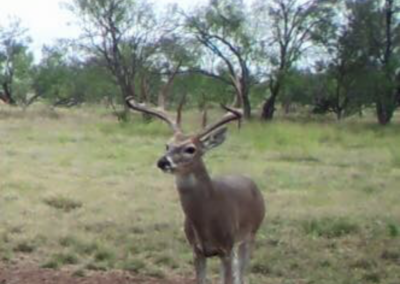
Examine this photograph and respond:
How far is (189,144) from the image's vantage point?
6.39m

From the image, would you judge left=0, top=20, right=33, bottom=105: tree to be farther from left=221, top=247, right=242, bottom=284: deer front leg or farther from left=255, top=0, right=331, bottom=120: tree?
left=221, top=247, right=242, bottom=284: deer front leg

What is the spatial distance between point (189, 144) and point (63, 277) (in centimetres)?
280

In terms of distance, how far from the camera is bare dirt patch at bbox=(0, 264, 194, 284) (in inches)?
326

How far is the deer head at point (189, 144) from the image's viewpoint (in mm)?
6263

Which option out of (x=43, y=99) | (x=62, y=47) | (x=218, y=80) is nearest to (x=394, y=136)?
(x=218, y=80)

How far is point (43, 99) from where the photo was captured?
2349 inches

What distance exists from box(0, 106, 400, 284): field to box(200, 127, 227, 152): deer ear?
2.22m

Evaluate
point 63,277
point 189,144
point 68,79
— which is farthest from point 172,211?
point 68,79

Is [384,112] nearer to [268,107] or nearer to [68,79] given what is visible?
[268,107]

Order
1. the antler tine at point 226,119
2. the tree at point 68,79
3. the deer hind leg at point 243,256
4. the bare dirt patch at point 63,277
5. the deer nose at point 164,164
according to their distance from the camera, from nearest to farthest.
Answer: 1. the deer nose at point 164,164
2. the antler tine at point 226,119
3. the deer hind leg at point 243,256
4. the bare dirt patch at point 63,277
5. the tree at point 68,79

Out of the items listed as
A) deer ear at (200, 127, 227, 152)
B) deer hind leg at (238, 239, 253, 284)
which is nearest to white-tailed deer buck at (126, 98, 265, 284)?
deer ear at (200, 127, 227, 152)

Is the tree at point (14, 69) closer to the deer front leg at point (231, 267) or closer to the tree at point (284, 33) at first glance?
the tree at point (284, 33)

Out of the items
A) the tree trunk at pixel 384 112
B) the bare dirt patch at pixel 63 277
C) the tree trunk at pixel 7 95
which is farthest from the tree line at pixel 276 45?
the bare dirt patch at pixel 63 277

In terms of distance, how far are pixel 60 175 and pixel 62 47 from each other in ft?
104
